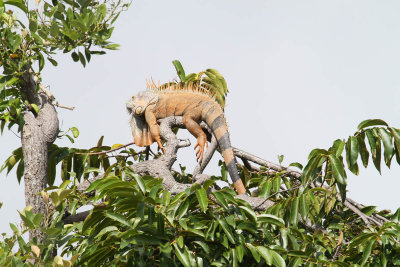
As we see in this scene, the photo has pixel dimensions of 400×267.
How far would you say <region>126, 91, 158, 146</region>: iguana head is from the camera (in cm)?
756

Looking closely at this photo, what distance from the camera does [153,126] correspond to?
744 centimetres

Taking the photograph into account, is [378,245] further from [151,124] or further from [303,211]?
[151,124]

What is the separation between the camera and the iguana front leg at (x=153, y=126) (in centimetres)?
731

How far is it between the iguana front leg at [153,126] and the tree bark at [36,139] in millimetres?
1003

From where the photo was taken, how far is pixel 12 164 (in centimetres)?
756

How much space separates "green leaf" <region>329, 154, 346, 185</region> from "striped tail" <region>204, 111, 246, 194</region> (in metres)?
2.14

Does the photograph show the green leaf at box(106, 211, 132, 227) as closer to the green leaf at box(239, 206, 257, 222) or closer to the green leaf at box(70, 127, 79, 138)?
the green leaf at box(239, 206, 257, 222)

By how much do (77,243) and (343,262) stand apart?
2332 millimetres

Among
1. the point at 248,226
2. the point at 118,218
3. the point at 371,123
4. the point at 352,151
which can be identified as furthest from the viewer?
the point at 371,123

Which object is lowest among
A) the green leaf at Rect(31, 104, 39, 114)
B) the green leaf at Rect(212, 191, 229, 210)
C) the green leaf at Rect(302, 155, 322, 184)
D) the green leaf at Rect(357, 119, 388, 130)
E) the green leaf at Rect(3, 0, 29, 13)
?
the green leaf at Rect(212, 191, 229, 210)

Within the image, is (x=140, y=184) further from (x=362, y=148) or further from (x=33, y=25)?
(x=33, y=25)

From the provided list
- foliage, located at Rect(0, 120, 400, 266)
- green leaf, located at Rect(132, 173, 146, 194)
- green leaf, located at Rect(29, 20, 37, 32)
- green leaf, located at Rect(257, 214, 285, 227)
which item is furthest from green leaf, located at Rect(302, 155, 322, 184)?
green leaf, located at Rect(29, 20, 37, 32)

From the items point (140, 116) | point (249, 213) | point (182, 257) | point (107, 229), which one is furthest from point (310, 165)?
point (140, 116)

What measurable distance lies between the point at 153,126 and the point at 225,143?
83 cm
